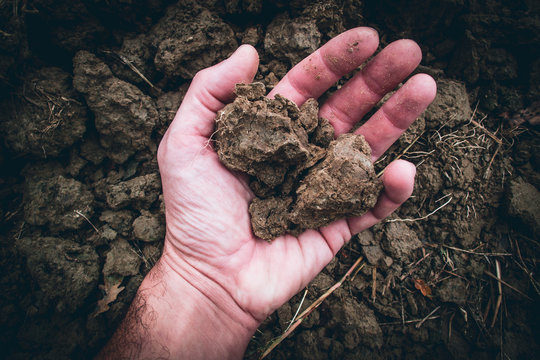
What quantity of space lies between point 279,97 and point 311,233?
1099 millimetres

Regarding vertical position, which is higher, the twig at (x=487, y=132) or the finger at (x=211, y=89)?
the finger at (x=211, y=89)

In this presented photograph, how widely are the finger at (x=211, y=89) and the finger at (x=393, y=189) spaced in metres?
1.22

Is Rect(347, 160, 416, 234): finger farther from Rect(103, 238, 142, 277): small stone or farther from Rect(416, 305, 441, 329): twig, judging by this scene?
Rect(103, 238, 142, 277): small stone

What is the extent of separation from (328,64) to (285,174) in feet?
3.05

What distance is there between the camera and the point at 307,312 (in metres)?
2.54

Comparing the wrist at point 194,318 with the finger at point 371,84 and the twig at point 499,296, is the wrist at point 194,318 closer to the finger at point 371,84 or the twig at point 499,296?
the finger at point 371,84

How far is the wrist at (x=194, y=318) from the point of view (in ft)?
6.59

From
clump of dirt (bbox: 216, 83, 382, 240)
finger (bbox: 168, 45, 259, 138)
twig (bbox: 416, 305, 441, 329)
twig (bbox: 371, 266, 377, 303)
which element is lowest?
twig (bbox: 416, 305, 441, 329)

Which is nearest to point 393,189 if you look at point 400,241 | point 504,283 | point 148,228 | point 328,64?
point 400,241

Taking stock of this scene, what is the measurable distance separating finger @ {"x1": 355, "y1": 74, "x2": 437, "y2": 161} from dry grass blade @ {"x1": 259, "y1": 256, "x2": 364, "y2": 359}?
1068 millimetres

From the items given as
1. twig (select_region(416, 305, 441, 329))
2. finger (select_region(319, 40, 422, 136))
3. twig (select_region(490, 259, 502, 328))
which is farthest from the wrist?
twig (select_region(490, 259, 502, 328))

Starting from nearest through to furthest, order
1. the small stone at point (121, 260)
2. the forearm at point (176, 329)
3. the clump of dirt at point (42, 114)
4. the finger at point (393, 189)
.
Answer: the finger at point (393, 189) → the forearm at point (176, 329) → the clump of dirt at point (42, 114) → the small stone at point (121, 260)

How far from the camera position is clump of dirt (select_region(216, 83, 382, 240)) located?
190 centimetres

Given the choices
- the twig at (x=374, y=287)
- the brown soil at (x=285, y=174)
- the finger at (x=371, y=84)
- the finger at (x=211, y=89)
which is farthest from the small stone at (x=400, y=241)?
the finger at (x=211, y=89)
